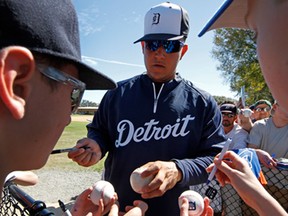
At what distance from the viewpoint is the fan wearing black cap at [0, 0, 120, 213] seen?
780mm

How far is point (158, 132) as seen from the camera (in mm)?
2168

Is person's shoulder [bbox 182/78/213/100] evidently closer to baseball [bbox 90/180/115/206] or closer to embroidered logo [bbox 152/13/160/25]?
embroidered logo [bbox 152/13/160/25]

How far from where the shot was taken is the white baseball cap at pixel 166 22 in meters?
2.37

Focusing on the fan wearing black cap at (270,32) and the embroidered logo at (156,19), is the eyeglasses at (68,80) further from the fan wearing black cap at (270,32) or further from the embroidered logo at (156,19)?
the embroidered logo at (156,19)

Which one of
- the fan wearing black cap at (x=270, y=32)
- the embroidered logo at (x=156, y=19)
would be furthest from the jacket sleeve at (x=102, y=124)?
the fan wearing black cap at (x=270, y=32)

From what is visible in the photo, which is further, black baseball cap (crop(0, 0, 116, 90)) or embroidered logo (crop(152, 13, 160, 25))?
embroidered logo (crop(152, 13, 160, 25))

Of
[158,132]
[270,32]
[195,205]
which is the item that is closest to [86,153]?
[158,132]

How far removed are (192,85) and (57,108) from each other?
5.06 ft

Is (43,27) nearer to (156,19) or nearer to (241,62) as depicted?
(156,19)

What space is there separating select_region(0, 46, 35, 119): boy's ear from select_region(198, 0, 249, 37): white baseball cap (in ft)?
2.50

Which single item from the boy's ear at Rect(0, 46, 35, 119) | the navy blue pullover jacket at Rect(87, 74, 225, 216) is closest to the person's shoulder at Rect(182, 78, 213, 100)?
the navy blue pullover jacket at Rect(87, 74, 225, 216)

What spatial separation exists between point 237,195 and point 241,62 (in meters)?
22.5

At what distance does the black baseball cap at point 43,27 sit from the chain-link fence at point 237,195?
2881 mm

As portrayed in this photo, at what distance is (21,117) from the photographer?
0.81 meters
